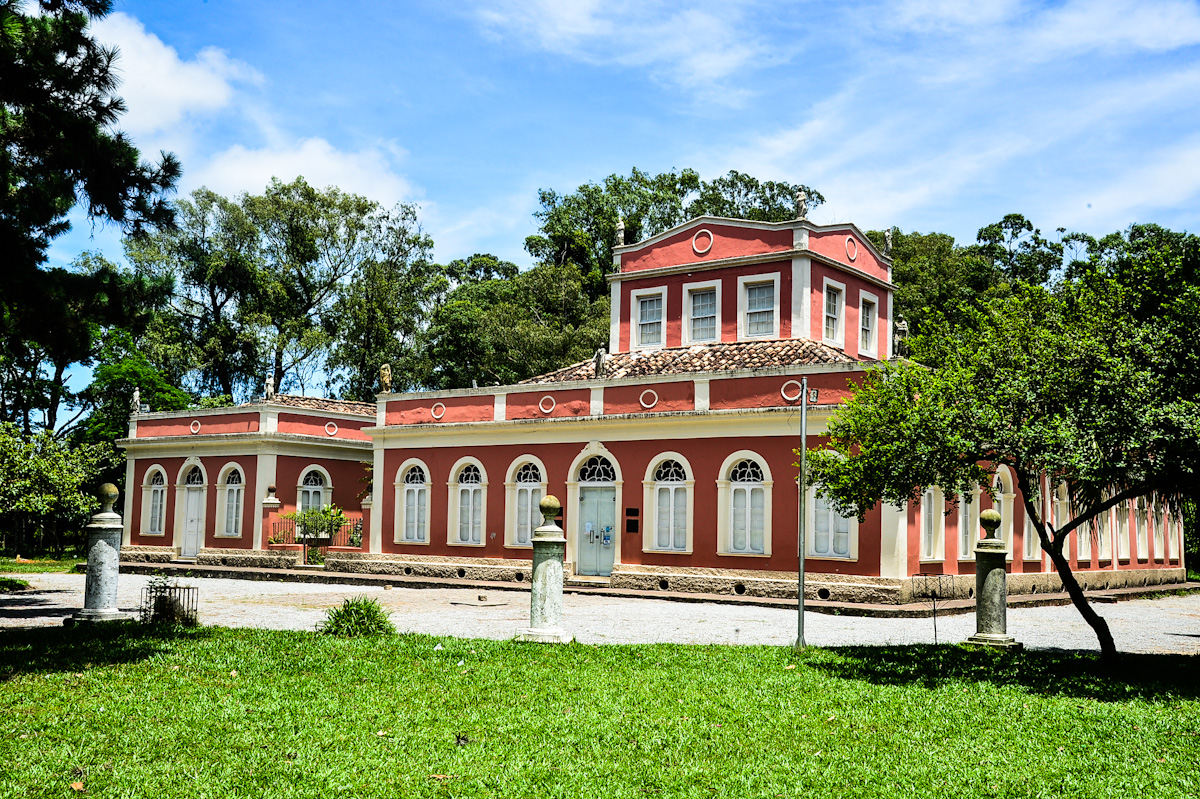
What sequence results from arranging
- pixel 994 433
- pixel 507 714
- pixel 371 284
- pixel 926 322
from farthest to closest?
pixel 371 284, pixel 926 322, pixel 994 433, pixel 507 714

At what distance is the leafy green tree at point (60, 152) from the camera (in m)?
9.92

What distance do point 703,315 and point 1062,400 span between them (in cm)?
1488

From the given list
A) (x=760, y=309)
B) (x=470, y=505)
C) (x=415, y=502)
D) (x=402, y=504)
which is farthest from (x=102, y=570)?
(x=760, y=309)

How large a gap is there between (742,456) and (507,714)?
13.2 meters

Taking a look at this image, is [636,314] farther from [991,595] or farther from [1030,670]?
[1030,670]

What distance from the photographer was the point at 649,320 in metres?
25.3

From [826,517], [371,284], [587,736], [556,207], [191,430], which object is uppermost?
[556,207]

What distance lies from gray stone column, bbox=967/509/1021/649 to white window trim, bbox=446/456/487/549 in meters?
14.0

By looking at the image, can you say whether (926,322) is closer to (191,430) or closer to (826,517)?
(826,517)

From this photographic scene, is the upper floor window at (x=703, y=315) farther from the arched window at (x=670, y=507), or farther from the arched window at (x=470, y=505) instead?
the arched window at (x=470, y=505)

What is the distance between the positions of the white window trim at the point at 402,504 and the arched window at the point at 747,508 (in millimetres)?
7999

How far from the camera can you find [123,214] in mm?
10383

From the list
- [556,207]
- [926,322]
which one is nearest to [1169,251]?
[926,322]

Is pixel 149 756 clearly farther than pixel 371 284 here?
No
